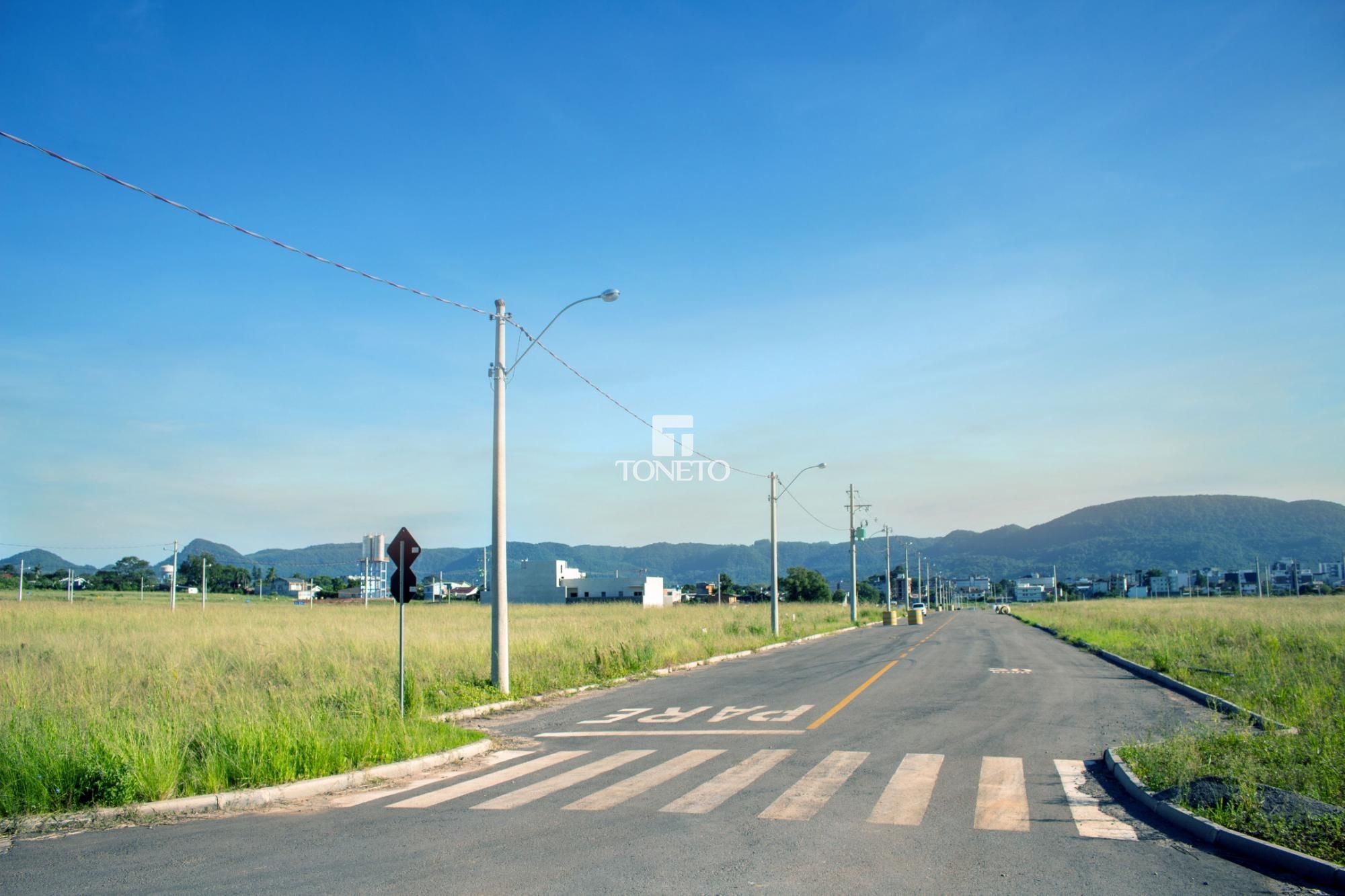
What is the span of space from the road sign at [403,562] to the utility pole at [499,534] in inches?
127

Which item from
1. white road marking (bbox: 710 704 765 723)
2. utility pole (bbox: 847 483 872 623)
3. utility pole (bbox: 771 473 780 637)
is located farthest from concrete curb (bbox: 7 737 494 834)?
utility pole (bbox: 847 483 872 623)

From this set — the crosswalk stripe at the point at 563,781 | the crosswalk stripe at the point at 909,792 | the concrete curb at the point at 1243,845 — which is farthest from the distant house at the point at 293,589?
the concrete curb at the point at 1243,845

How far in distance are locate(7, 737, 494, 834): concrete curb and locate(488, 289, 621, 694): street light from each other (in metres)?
6.42

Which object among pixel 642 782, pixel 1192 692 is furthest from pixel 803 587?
pixel 642 782

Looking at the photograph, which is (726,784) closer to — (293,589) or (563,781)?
(563,781)

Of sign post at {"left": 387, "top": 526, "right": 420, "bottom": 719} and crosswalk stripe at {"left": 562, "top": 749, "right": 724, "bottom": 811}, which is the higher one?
sign post at {"left": 387, "top": 526, "right": 420, "bottom": 719}

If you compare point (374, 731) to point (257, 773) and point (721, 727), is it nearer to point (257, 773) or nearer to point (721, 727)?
point (257, 773)

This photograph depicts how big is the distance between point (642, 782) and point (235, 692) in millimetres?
8688

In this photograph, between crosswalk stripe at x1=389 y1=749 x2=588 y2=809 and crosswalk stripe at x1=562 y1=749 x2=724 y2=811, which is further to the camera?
crosswalk stripe at x1=389 y1=749 x2=588 y2=809

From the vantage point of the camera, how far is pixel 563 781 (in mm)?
10047

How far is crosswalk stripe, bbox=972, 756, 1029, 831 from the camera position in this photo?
805cm

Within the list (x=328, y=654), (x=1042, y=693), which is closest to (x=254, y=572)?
(x=328, y=654)

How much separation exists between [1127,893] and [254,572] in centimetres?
19459

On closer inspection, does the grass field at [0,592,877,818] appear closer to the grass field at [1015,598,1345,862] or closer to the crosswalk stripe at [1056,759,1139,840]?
the crosswalk stripe at [1056,759,1139,840]
